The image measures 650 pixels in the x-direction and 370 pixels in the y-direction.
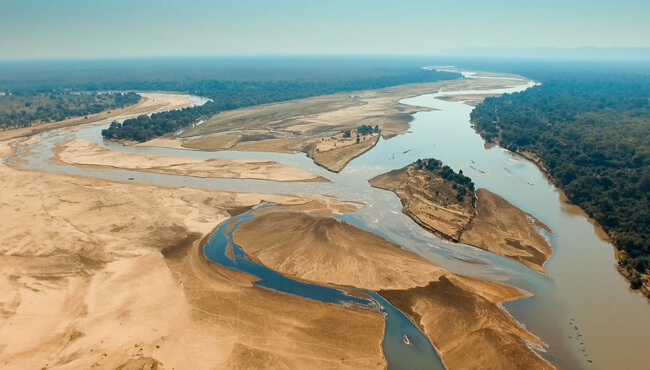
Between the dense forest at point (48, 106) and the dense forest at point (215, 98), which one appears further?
the dense forest at point (48, 106)

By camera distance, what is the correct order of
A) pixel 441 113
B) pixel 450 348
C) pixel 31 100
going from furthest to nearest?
pixel 31 100 < pixel 441 113 < pixel 450 348

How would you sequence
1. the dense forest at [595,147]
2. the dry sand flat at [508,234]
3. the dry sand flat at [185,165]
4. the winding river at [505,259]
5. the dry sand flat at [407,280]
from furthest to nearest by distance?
the dry sand flat at [185,165]
the dense forest at [595,147]
the dry sand flat at [508,234]
the winding river at [505,259]
the dry sand flat at [407,280]

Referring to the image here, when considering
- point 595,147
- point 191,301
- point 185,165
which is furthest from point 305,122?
point 191,301

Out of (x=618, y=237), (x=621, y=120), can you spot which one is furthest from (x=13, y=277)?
(x=621, y=120)

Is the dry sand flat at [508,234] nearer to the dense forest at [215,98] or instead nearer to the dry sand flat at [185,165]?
the dry sand flat at [185,165]

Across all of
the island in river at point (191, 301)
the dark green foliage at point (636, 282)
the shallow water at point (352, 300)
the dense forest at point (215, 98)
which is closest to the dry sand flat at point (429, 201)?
the island in river at point (191, 301)

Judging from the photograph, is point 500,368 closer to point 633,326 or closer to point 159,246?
point 633,326
